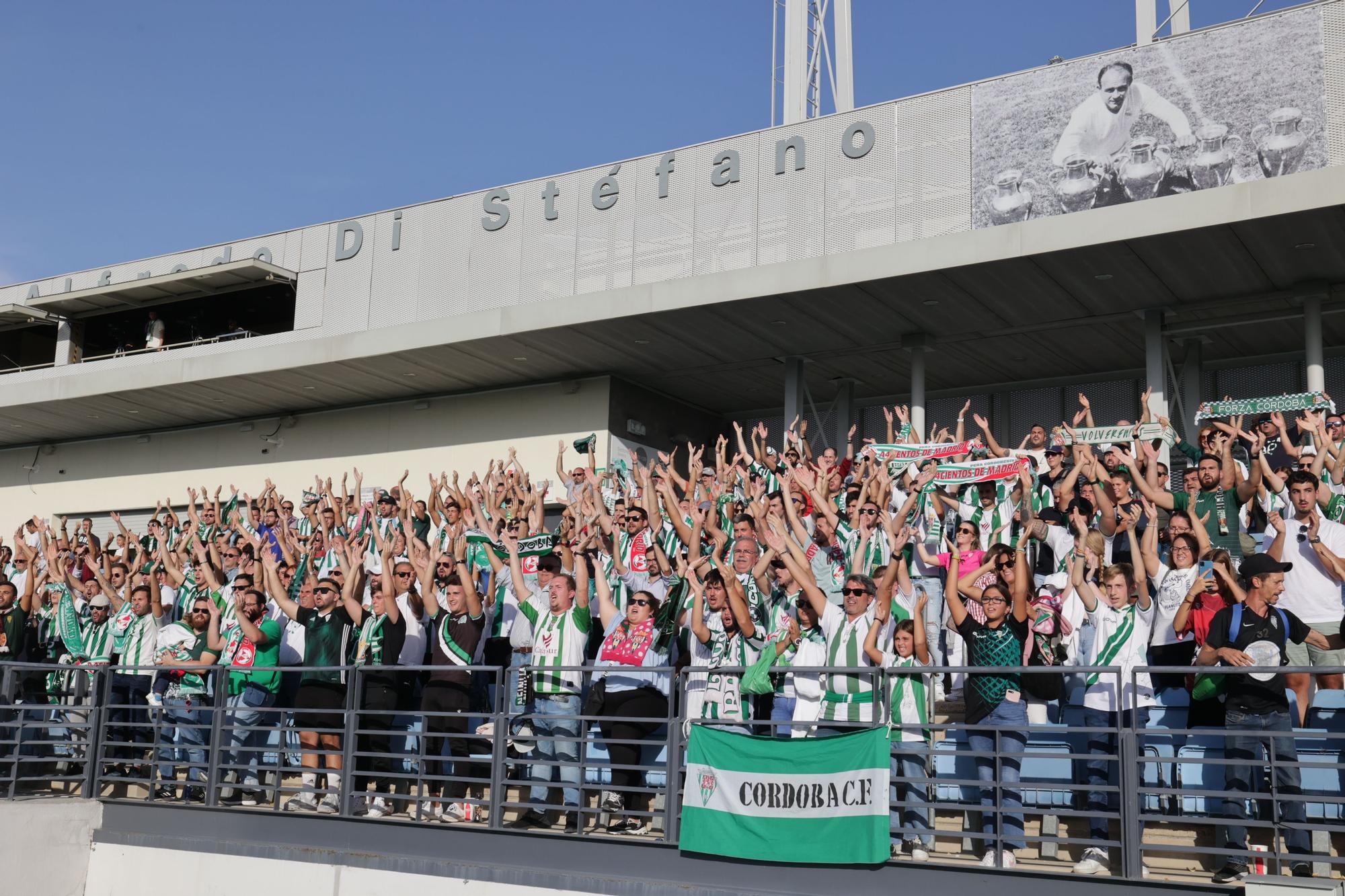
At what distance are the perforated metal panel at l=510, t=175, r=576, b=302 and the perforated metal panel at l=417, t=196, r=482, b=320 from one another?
992 mm

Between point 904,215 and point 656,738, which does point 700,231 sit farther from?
point 656,738

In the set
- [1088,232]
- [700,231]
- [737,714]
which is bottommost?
[737,714]

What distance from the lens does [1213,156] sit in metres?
14.7

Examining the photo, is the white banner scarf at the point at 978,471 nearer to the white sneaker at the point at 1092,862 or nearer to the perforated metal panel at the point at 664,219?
the white sneaker at the point at 1092,862

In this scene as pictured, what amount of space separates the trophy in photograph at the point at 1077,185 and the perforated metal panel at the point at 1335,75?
7.70 ft

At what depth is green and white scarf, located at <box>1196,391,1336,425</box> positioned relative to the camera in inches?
527

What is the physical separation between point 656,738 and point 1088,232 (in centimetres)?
756

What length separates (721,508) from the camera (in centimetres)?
1288

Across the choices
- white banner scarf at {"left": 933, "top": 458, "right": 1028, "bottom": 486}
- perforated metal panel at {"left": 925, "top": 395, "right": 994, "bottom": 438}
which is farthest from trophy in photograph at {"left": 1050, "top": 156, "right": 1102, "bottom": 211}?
perforated metal panel at {"left": 925, "top": 395, "right": 994, "bottom": 438}

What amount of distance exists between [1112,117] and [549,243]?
7.96 meters

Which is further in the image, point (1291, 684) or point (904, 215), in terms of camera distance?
point (904, 215)

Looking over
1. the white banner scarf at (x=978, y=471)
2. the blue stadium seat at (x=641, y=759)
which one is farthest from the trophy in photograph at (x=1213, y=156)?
the blue stadium seat at (x=641, y=759)

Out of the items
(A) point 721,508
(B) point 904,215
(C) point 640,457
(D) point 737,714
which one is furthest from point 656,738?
(C) point 640,457

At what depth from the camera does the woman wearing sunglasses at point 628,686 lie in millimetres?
9367
